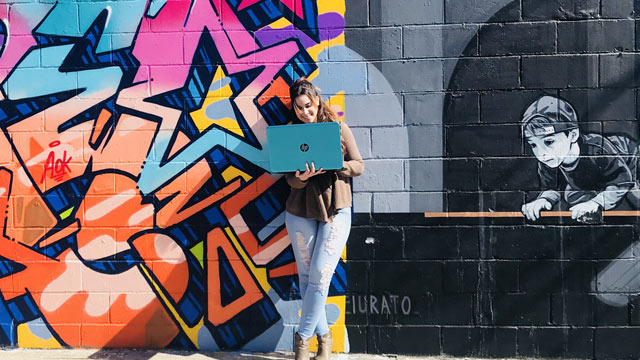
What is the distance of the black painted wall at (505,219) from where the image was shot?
3.78 m

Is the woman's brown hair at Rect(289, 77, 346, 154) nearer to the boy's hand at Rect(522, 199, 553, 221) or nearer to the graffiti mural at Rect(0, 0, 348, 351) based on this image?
the graffiti mural at Rect(0, 0, 348, 351)

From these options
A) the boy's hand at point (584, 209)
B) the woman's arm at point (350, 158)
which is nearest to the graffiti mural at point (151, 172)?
the woman's arm at point (350, 158)

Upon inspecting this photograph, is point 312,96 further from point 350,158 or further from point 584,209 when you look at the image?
point 584,209

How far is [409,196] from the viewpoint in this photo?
3.88 meters

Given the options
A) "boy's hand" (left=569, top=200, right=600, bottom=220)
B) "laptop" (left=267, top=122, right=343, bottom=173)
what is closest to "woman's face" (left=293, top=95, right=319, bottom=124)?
"laptop" (left=267, top=122, right=343, bottom=173)

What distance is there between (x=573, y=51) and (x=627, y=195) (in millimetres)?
1070

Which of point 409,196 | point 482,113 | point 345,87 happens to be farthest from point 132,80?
point 482,113

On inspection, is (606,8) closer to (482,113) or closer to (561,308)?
(482,113)

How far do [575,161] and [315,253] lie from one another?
1.93 metres

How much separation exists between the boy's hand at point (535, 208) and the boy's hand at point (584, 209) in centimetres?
16

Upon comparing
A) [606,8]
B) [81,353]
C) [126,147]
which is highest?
[606,8]

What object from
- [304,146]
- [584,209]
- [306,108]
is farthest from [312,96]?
[584,209]

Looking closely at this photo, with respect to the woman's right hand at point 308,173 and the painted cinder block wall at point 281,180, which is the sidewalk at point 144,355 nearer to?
the painted cinder block wall at point 281,180

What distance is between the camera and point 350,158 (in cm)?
355
